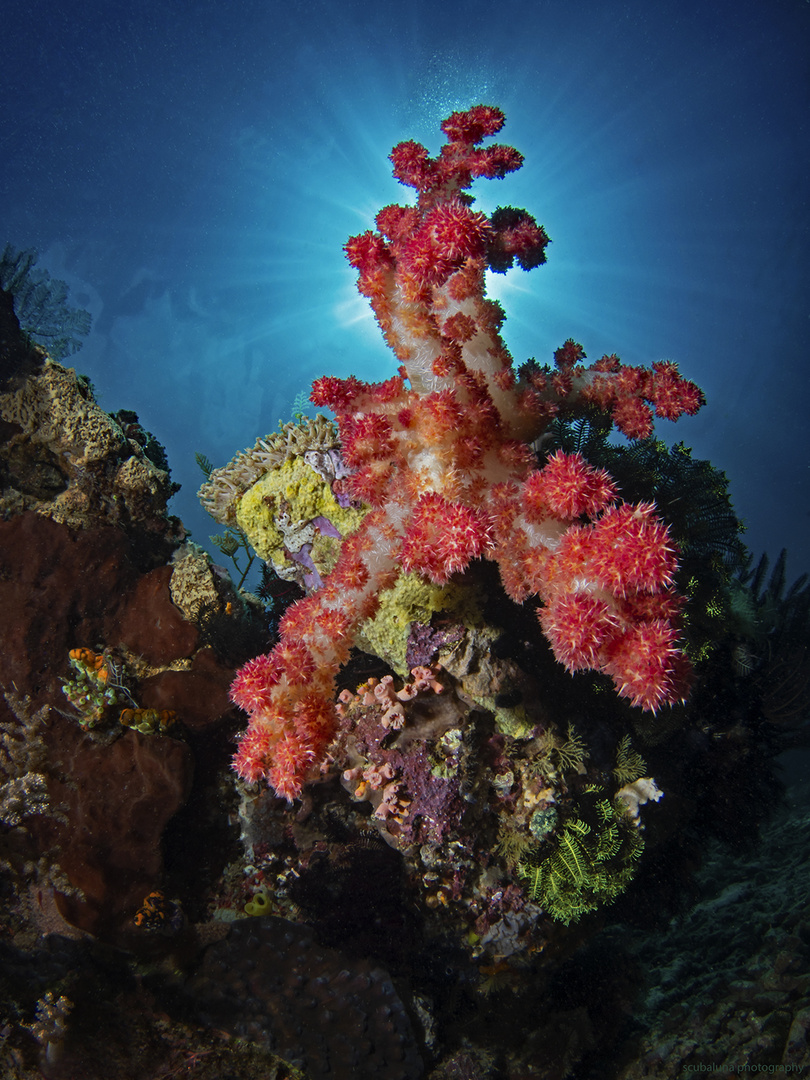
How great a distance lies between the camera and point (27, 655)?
4.12 meters

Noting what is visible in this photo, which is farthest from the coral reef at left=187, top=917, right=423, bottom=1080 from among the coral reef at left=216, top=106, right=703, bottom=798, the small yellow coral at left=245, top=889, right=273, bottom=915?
the coral reef at left=216, top=106, right=703, bottom=798

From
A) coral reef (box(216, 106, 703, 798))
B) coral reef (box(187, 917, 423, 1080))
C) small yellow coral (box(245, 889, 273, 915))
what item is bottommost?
coral reef (box(187, 917, 423, 1080))

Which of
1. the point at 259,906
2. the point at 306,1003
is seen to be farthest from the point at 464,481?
the point at 306,1003

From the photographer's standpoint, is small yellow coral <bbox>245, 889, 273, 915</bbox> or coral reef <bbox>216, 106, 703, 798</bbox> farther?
small yellow coral <bbox>245, 889, 273, 915</bbox>

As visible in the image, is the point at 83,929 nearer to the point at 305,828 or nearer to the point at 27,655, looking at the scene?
the point at 305,828

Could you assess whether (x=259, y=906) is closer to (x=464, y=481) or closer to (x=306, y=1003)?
(x=306, y=1003)

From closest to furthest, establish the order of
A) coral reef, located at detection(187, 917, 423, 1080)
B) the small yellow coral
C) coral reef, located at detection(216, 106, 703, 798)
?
coral reef, located at detection(216, 106, 703, 798) → coral reef, located at detection(187, 917, 423, 1080) → the small yellow coral

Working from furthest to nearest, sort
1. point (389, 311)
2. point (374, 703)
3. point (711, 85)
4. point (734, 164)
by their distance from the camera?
1. point (734, 164)
2. point (711, 85)
3. point (374, 703)
4. point (389, 311)

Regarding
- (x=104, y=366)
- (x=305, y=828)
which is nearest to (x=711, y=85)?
(x=305, y=828)

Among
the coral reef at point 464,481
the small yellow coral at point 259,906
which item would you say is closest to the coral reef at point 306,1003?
the small yellow coral at point 259,906

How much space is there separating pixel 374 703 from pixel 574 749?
162 cm

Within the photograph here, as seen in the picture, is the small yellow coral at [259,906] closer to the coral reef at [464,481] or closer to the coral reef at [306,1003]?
the coral reef at [306,1003]

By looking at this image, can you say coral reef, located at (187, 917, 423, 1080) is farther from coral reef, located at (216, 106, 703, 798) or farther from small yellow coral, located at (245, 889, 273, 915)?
coral reef, located at (216, 106, 703, 798)

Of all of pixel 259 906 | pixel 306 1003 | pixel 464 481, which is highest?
pixel 464 481
